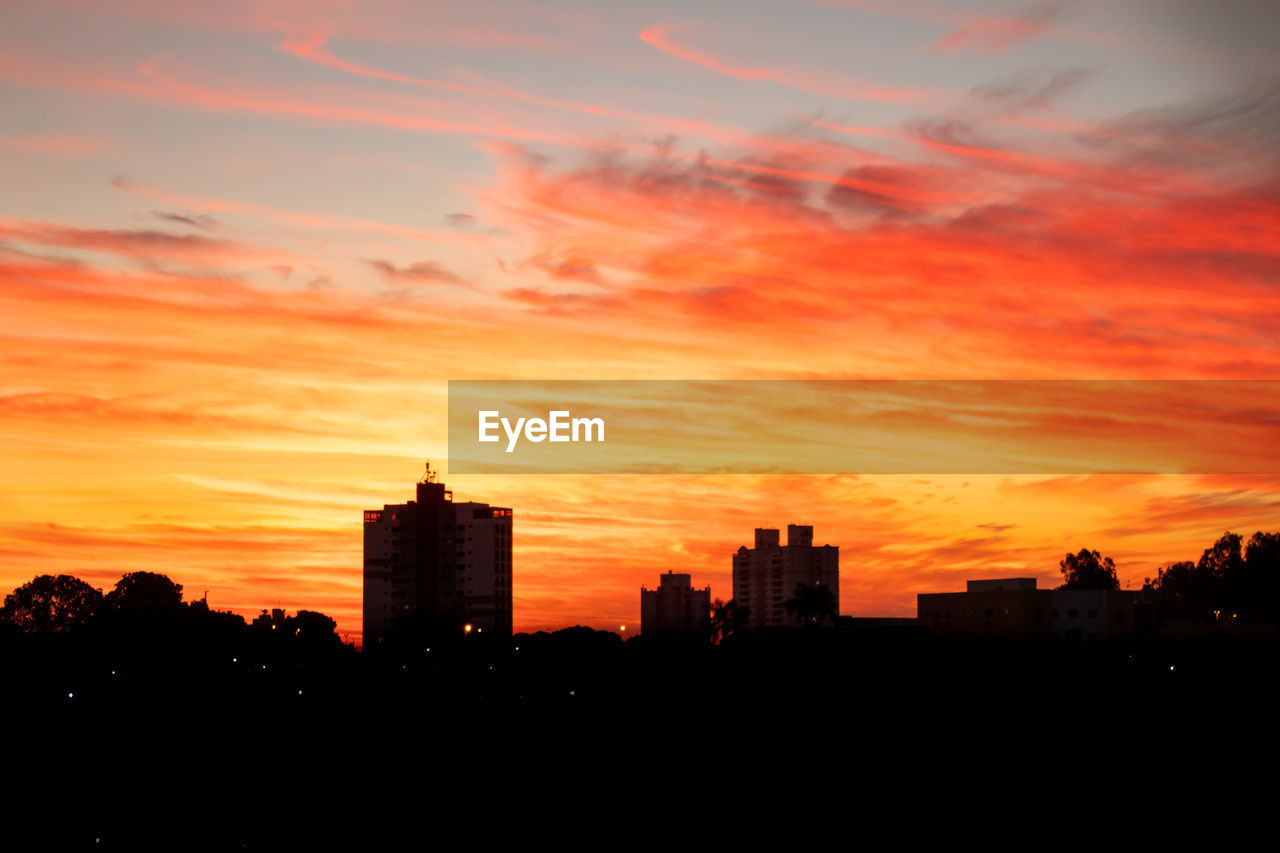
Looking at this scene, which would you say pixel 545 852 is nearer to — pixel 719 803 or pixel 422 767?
pixel 719 803

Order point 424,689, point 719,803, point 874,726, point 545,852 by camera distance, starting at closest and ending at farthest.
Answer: point 545,852 < point 719,803 < point 874,726 < point 424,689

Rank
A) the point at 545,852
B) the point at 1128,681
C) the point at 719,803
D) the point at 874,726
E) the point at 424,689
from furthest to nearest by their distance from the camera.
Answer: the point at 424,689 < the point at 1128,681 < the point at 874,726 < the point at 719,803 < the point at 545,852

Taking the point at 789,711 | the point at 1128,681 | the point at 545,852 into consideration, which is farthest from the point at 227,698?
the point at 1128,681

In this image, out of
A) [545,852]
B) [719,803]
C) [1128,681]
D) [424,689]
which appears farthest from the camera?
[424,689]

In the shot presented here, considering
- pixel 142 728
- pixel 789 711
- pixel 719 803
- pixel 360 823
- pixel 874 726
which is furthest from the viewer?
pixel 789 711

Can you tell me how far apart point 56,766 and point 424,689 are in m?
73.7

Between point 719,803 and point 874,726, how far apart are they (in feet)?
143

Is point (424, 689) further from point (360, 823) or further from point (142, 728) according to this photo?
point (360, 823)

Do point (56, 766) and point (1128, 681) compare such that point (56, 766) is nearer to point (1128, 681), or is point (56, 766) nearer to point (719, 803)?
point (719, 803)

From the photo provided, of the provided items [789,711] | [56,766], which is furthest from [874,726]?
[56,766]

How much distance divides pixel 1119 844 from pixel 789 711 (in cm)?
6806

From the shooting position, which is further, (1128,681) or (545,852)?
(1128,681)

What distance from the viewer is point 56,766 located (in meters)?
95.7

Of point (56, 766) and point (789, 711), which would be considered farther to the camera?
point (789, 711)
